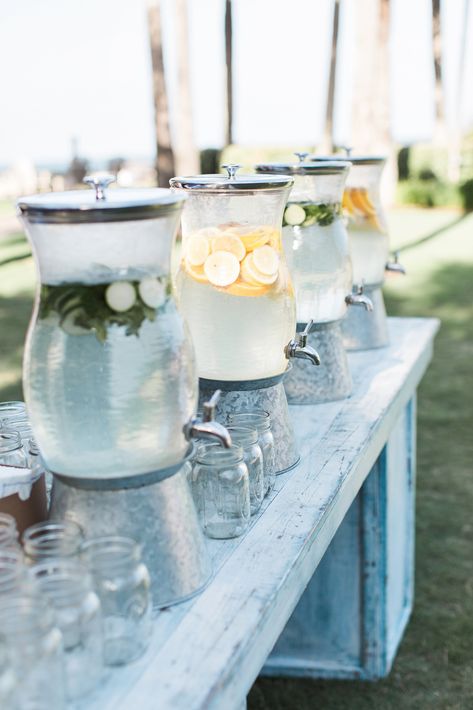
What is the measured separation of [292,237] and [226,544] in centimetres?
74

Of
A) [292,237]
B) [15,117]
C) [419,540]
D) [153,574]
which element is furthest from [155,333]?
[15,117]

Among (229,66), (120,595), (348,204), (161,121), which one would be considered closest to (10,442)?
(120,595)

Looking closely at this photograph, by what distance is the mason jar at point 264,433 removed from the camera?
1.41m

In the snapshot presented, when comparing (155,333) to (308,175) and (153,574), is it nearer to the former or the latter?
(153,574)

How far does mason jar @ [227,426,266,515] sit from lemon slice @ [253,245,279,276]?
0.78 ft

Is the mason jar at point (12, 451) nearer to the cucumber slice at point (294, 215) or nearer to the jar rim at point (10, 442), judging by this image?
the jar rim at point (10, 442)

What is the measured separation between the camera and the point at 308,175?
1.75 m

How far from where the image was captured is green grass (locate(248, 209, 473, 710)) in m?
2.17

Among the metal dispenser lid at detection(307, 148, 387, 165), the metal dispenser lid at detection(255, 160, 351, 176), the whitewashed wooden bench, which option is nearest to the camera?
the whitewashed wooden bench

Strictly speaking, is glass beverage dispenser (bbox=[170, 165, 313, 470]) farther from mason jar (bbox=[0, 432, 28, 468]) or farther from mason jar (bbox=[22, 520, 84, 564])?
mason jar (bbox=[22, 520, 84, 564])

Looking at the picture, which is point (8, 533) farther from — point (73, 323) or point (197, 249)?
point (197, 249)

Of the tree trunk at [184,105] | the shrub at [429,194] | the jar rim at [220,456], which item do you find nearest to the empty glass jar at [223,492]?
the jar rim at [220,456]

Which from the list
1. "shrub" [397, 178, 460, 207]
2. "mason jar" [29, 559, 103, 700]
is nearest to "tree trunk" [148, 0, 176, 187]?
"shrub" [397, 178, 460, 207]

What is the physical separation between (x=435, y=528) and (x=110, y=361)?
2194mm
